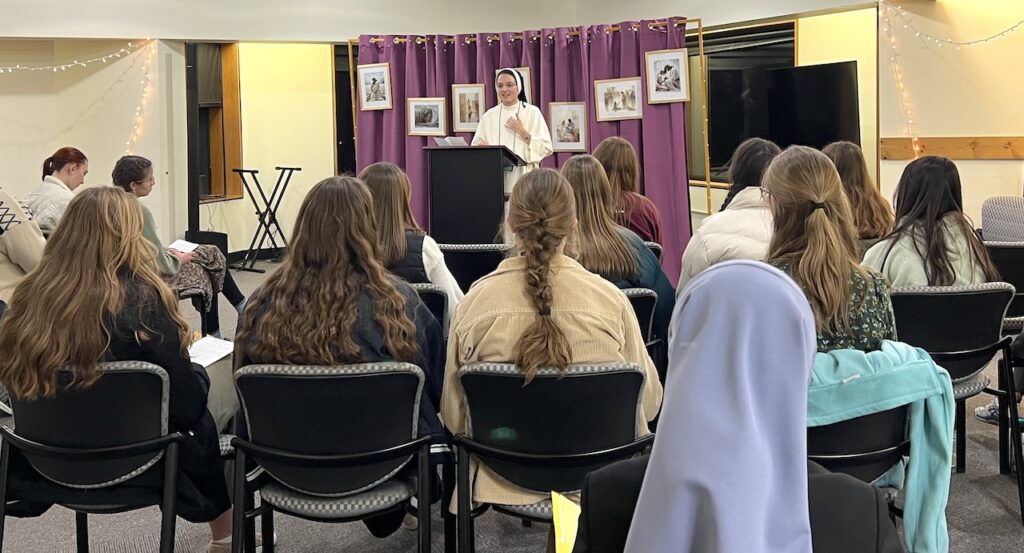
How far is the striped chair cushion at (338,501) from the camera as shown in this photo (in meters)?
2.32

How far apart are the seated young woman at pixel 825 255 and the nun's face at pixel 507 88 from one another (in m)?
4.40

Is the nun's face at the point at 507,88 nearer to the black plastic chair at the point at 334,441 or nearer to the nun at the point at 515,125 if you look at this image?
the nun at the point at 515,125

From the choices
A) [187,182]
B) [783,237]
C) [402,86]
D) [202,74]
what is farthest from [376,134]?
[783,237]

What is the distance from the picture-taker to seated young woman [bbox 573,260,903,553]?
93 centimetres

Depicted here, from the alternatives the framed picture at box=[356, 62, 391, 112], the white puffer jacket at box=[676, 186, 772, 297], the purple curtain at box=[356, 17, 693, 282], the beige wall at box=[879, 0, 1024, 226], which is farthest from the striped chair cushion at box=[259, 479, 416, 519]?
the framed picture at box=[356, 62, 391, 112]

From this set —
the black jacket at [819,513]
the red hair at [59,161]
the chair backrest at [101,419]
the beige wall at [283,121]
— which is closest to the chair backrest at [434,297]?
the chair backrest at [101,419]

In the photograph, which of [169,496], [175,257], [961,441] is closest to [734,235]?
[961,441]

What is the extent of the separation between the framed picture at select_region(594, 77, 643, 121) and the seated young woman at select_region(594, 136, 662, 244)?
9.58 ft

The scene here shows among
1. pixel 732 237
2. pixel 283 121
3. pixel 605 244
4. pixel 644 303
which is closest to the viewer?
pixel 644 303

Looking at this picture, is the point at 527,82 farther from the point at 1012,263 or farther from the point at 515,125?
the point at 1012,263

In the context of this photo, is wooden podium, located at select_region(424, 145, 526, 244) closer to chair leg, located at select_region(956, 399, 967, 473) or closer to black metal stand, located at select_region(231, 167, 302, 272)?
chair leg, located at select_region(956, 399, 967, 473)

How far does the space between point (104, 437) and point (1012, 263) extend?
3241 mm

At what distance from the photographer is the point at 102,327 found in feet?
7.59

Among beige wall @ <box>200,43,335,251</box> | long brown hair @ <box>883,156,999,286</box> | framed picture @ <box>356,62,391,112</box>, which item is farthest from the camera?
beige wall @ <box>200,43,335,251</box>
